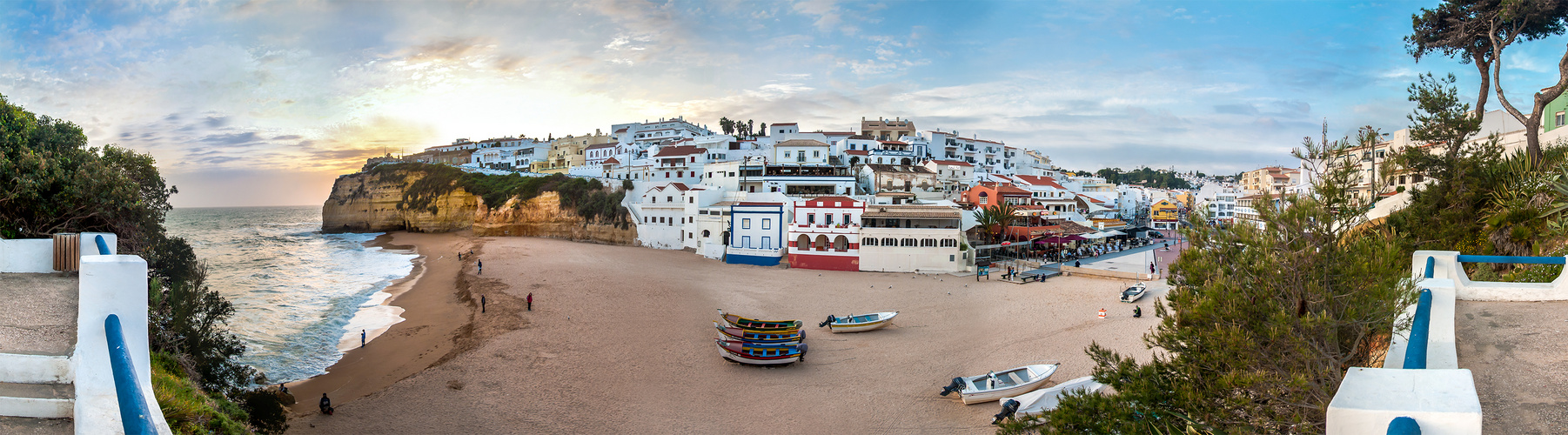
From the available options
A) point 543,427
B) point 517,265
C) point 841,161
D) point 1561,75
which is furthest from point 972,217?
point 543,427

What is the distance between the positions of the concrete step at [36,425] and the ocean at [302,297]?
50.1 ft

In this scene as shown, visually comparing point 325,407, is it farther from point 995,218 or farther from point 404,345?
point 995,218

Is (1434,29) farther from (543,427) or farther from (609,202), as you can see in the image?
(609,202)

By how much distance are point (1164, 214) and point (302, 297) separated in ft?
242

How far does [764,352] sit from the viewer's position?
54.9 feet

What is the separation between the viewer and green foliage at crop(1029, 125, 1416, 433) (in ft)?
18.3

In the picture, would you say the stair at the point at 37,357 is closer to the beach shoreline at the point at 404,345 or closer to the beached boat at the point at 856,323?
the beach shoreline at the point at 404,345

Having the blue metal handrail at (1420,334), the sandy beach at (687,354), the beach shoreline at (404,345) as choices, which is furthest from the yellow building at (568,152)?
the blue metal handrail at (1420,334)

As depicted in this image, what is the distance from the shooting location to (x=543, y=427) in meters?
13.0

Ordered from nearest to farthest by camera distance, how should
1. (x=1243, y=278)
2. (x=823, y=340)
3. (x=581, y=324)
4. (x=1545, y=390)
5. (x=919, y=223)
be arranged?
(x=1545, y=390)
(x=1243, y=278)
(x=823, y=340)
(x=581, y=324)
(x=919, y=223)

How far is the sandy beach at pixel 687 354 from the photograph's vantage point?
13.5 metres

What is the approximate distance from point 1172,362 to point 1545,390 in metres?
2.59

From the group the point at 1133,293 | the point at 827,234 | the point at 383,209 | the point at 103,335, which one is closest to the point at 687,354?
the point at 103,335

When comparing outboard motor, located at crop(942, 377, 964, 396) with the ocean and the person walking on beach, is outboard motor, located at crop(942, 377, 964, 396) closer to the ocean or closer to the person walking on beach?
the person walking on beach
